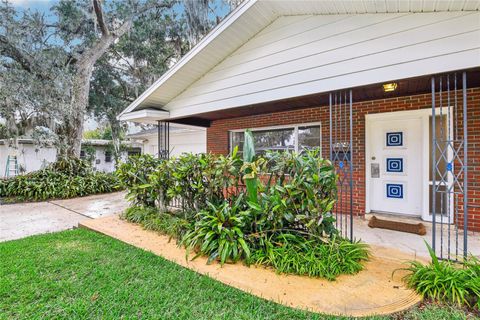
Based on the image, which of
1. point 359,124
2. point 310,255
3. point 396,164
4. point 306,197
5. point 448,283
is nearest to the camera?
point 448,283

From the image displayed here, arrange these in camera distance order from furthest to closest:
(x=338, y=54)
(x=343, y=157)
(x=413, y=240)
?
1. (x=343, y=157)
2. (x=413, y=240)
3. (x=338, y=54)

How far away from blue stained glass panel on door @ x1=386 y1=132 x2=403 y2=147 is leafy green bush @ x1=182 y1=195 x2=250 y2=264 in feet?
11.4

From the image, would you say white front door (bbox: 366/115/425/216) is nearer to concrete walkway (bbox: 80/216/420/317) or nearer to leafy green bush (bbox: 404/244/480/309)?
concrete walkway (bbox: 80/216/420/317)

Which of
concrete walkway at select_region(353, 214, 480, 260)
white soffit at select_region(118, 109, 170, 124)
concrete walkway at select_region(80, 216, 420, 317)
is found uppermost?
white soffit at select_region(118, 109, 170, 124)

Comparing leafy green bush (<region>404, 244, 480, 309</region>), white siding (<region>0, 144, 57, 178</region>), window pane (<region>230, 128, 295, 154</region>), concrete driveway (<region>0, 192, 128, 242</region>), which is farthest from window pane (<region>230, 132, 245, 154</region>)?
white siding (<region>0, 144, 57, 178</region>)

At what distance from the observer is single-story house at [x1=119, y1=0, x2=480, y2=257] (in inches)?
118

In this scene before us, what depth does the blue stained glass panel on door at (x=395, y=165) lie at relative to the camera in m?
4.92

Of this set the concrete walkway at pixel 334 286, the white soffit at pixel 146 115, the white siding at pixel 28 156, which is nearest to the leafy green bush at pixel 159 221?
the concrete walkway at pixel 334 286

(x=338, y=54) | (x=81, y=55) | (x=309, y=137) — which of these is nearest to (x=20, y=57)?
(x=81, y=55)

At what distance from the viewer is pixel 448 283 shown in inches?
92.5

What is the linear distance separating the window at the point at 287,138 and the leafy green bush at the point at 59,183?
14.5ft

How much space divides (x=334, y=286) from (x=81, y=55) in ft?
42.2

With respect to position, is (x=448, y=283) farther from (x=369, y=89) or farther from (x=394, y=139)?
(x=394, y=139)

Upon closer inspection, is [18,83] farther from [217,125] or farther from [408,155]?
[408,155]
